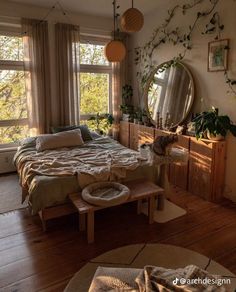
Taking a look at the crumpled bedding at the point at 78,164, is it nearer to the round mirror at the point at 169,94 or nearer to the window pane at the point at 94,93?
the round mirror at the point at 169,94

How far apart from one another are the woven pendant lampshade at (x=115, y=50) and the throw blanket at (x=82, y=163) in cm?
120

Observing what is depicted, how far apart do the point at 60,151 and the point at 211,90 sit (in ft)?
Answer: 7.19

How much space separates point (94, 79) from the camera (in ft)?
15.4

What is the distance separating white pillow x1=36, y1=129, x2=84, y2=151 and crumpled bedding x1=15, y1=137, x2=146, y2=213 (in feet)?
0.34

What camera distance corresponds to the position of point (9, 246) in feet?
7.33

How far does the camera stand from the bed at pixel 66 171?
Result: 2.40 m

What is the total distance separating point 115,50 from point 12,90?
210cm

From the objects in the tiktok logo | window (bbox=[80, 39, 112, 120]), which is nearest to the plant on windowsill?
window (bbox=[80, 39, 112, 120])

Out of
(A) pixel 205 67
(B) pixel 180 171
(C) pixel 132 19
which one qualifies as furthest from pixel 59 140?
(A) pixel 205 67

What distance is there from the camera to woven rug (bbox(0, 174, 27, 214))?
2985 mm

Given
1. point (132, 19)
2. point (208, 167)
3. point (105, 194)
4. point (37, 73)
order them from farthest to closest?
point (37, 73)
point (208, 167)
point (105, 194)
point (132, 19)

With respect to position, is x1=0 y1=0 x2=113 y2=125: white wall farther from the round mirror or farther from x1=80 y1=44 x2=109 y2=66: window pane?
the round mirror

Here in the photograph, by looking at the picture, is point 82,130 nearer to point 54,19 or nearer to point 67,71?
Answer: point 67,71

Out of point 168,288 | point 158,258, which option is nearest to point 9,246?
point 158,258
